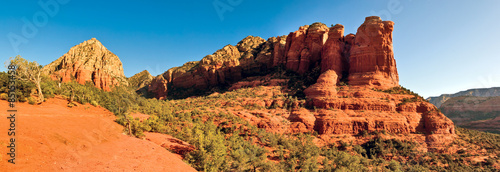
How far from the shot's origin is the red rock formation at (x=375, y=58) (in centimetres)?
5128

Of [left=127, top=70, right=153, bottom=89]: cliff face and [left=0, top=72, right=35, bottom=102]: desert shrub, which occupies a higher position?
[left=127, top=70, right=153, bottom=89]: cliff face

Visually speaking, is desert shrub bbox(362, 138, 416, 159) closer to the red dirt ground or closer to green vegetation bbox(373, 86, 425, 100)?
green vegetation bbox(373, 86, 425, 100)

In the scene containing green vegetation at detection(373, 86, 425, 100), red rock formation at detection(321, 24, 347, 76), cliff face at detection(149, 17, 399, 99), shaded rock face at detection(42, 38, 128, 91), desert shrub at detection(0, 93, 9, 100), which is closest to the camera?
desert shrub at detection(0, 93, 9, 100)

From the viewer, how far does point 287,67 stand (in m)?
72.7

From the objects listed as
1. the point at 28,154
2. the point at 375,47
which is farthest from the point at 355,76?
the point at 28,154

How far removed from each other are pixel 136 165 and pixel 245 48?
314ft

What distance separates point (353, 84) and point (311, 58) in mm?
19987

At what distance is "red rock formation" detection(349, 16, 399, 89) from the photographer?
168 feet

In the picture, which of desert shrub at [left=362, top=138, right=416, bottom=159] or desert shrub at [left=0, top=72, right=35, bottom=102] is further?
desert shrub at [left=362, top=138, right=416, bottom=159]

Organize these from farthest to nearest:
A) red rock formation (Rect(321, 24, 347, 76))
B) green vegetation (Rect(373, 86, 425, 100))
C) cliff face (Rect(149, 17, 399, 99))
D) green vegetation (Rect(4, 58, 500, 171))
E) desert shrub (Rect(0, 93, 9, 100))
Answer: red rock formation (Rect(321, 24, 347, 76)) < cliff face (Rect(149, 17, 399, 99)) < green vegetation (Rect(373, 86, 425, 100)) < green vegetation (Rect(4, 58, 500, 171)) < desert shrub (Rect(0, 93, 9, 100))

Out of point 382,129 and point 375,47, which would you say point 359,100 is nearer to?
point 382,129

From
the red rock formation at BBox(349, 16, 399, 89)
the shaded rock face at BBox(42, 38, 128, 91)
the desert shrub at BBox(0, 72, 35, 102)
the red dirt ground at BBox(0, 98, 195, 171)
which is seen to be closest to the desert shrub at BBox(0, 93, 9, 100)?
the desert shrub at BBox(0, 72, 35, 102)

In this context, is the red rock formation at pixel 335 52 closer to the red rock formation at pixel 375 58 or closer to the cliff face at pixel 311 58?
the cliff face at pixel 311 58

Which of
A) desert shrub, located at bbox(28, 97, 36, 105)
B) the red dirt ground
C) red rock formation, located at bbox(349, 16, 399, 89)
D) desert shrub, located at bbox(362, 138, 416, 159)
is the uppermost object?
red rock formation, located at bbox(349, 16, 399, 89)
